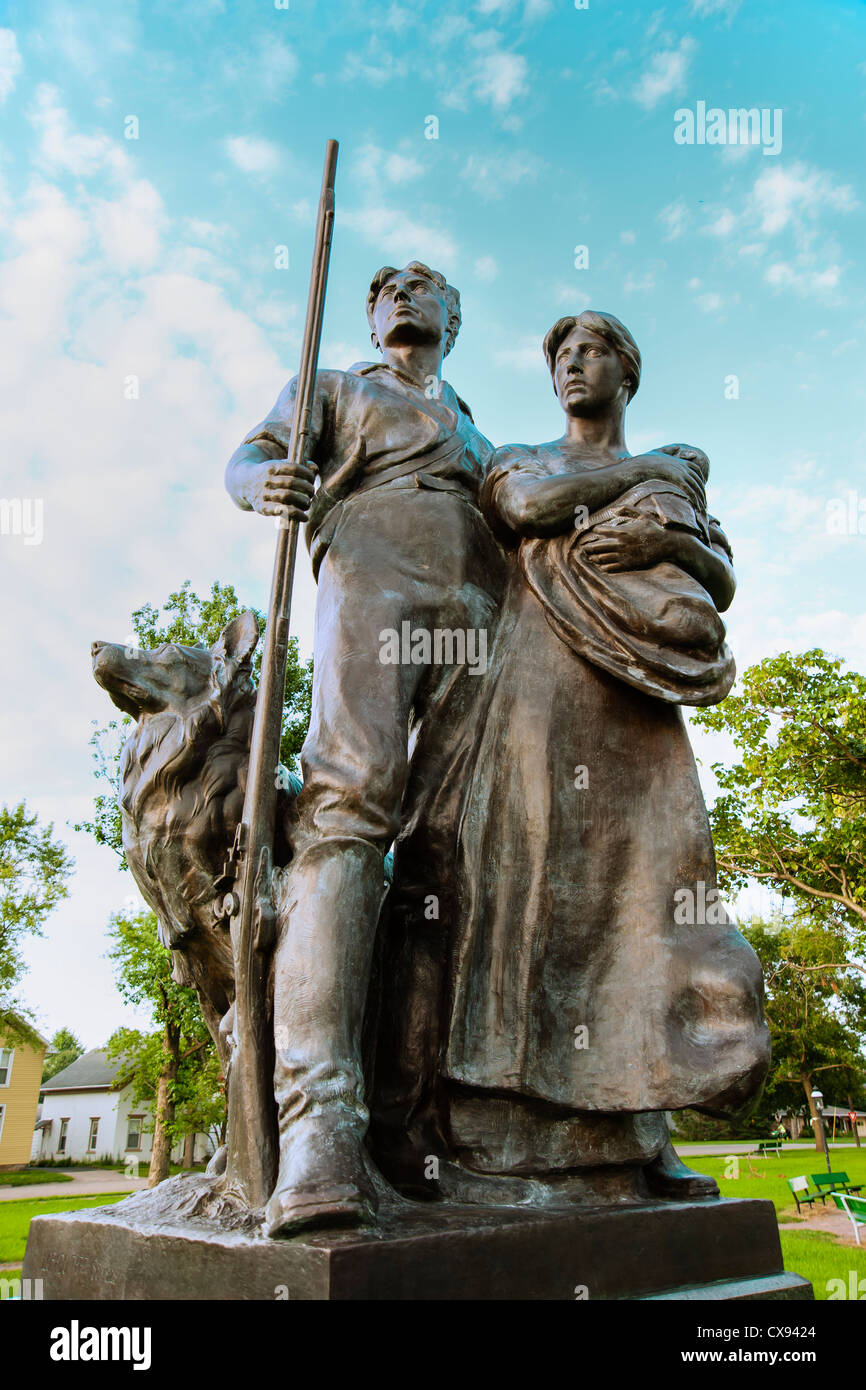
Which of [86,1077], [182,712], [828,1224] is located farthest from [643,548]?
[86,1077]

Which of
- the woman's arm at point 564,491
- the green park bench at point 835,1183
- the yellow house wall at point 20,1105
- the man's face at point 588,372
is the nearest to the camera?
the woman's arm at point 564,491

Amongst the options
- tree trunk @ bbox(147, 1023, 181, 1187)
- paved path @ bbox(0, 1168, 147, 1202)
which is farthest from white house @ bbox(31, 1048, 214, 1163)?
tree trunk @ bbox(147, 1023, 181, 1187)

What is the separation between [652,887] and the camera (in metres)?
3.14

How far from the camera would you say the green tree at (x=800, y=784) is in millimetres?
17969

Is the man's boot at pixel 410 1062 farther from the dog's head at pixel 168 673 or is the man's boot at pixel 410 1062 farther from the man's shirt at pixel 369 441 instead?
the man's shirt at pixel 369 441

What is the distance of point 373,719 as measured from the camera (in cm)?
306

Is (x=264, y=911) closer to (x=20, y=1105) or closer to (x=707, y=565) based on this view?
(x=707, y=565)

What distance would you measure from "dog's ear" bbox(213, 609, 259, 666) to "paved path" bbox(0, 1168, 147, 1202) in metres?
28.5

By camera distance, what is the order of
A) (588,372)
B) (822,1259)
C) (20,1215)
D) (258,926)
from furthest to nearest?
(20,1215) < (822,1259) < (588,372) < (258,926)

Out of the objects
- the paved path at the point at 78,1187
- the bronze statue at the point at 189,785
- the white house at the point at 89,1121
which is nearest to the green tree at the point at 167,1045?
the paved path at the point at 78,1187

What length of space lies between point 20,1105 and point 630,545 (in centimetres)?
4921

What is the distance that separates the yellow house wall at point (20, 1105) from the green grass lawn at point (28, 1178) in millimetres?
3094

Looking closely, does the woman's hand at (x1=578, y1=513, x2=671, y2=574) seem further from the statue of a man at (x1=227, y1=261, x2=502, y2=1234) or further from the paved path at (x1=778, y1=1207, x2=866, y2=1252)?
the paved path at (x1=778, y1=1207, x2=866, y2=1252)
